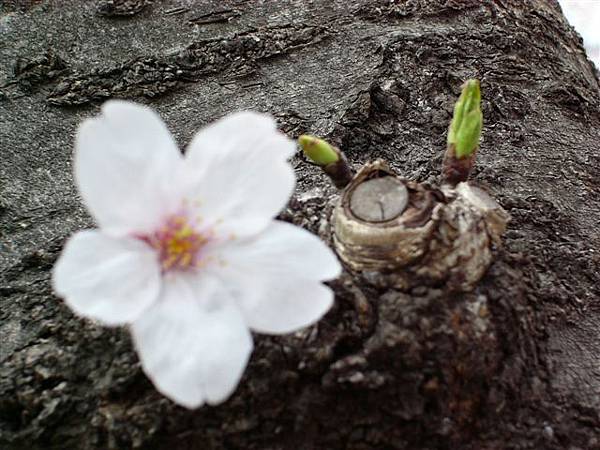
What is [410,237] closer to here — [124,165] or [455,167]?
[455,167]

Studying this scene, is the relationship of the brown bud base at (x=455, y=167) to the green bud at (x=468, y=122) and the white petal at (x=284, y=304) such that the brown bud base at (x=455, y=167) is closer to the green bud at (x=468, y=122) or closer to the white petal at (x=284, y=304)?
the green bud at (x=468, y=122)

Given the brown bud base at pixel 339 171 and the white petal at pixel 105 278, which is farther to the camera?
the brown bud base at pixel 339 171

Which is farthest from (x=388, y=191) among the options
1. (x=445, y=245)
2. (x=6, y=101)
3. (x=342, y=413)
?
(x=6, y=101)

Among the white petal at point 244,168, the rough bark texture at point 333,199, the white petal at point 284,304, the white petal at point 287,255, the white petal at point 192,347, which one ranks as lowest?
the rough bark texture at point 333,199

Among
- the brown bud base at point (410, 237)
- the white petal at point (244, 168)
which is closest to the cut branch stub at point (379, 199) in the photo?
the brown bud base at point (410, 237)

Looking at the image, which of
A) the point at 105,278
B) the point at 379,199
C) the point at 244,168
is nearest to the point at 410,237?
the point at 379,199

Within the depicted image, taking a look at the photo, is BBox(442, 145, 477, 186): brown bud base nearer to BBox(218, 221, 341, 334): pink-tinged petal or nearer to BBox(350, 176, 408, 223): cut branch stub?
BBox(350, 176, 408, 223): cut branch stub
